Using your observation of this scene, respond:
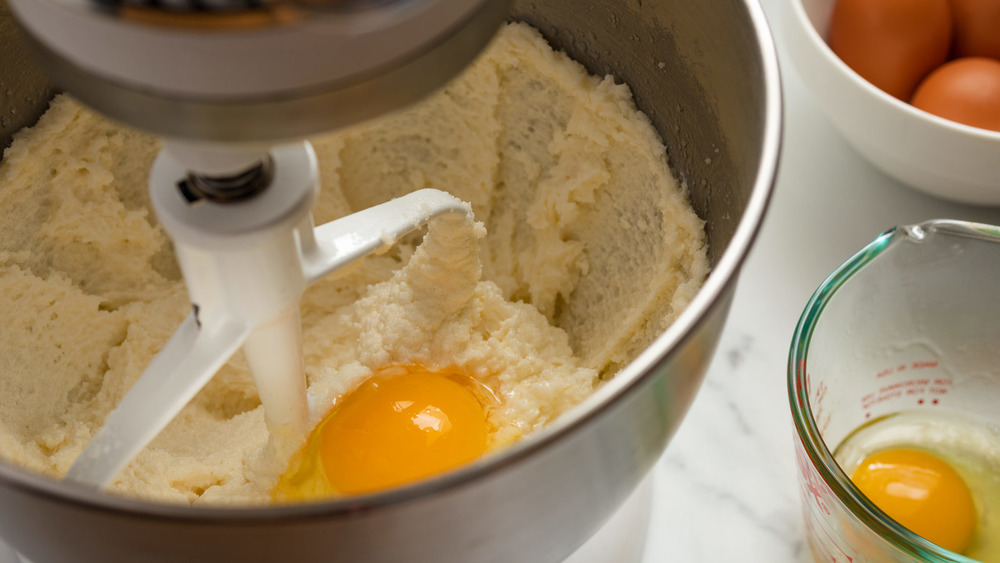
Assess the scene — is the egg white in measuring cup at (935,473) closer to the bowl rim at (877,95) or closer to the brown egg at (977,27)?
the bowl rim at (877,95)

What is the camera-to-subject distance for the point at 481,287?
711 mm

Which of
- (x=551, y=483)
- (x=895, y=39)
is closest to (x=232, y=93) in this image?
(x=551, y=483)

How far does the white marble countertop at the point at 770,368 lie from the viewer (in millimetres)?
708

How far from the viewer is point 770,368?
0.78 m

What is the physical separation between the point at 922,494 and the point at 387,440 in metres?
0.39

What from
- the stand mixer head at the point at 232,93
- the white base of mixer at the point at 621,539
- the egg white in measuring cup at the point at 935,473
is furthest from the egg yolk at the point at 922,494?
the stand mixer head at the point at 232,93

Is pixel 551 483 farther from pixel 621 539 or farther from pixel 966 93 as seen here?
pixel 966 93

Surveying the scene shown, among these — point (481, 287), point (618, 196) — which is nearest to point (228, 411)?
point (481, 287)

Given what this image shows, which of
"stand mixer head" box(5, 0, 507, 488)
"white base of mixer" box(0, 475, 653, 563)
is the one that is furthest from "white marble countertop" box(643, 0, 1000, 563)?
"stand mixer head" box(5, 0, 507, 488)

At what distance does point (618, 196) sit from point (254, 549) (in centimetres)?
41

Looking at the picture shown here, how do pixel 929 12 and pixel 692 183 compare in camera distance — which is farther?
pixel 929 12

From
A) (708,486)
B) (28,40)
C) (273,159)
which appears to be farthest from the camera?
(708,486)

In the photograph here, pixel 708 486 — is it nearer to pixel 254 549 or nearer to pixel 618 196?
pixel 618 196

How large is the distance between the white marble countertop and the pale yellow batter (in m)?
0.14
